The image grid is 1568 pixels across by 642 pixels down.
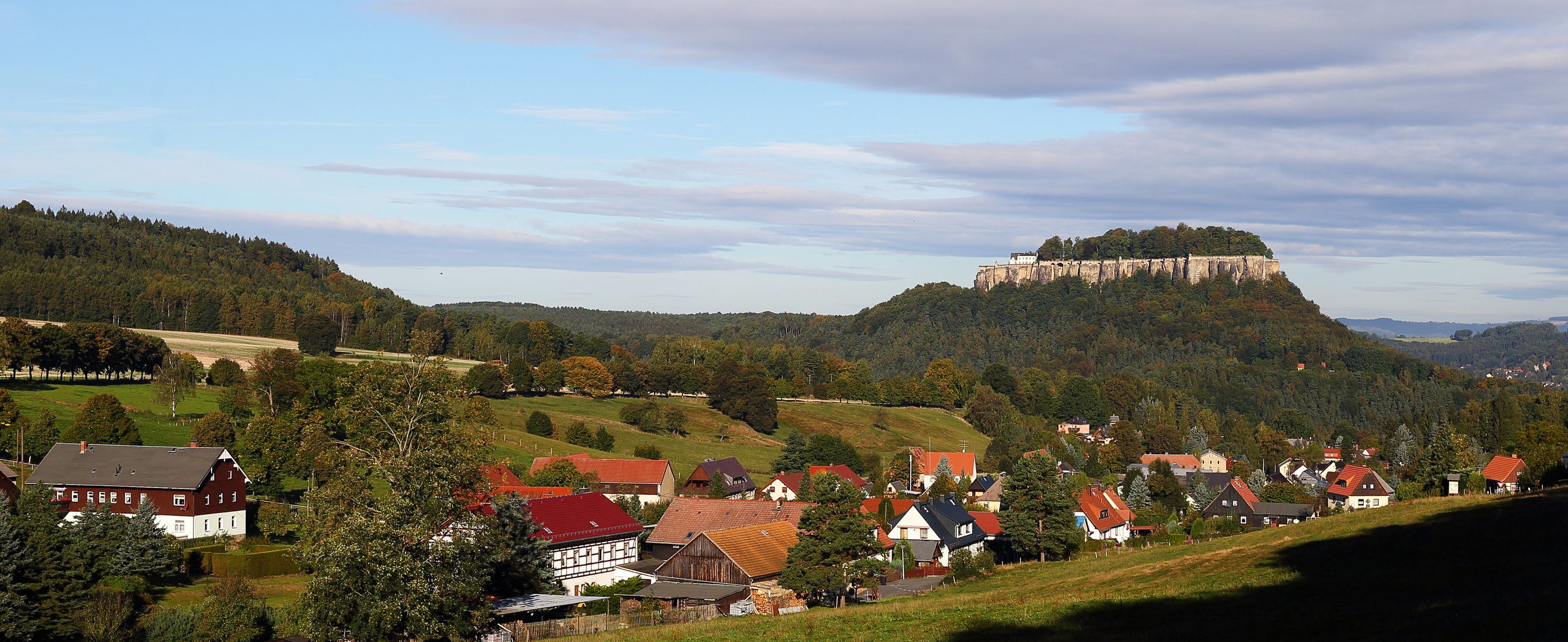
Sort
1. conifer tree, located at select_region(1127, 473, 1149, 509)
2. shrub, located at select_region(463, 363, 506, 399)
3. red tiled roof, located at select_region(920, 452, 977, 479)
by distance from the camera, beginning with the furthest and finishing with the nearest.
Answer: shrub, located at select_region(463, 363, 506, 399)
red tiled roof, located at select_region(920, 452, 977, 479)
conifer tree, located at select_region(1127, 473, 1149, 509)

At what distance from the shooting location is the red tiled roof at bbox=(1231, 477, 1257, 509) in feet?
295

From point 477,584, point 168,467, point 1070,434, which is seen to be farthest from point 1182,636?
point 1070,434

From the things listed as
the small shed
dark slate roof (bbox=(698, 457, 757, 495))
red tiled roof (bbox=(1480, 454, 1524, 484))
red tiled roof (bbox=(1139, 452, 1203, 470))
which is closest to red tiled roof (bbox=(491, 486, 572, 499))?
the small shed

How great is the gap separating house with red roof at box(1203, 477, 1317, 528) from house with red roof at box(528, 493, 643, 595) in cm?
4783

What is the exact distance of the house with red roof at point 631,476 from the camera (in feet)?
275

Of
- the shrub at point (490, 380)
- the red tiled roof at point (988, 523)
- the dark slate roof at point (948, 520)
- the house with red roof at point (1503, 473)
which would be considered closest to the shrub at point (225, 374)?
the shrub at point (490, 380)

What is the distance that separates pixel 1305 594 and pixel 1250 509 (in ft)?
224

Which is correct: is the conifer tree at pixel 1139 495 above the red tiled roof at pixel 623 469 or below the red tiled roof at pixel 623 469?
below

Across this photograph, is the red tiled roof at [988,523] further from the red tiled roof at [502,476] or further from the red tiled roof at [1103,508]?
the red tiled roof at [502,476]

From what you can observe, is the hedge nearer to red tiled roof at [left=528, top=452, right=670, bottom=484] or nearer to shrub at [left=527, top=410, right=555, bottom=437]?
red tiled roof at [left=528, top=452, right=670, bottom=484]

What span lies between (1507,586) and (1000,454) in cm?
10806

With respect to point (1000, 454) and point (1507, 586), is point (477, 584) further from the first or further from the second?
point (1000, 454)

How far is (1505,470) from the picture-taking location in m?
70.1

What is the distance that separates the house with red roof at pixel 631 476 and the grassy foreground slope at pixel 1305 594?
47804mm
